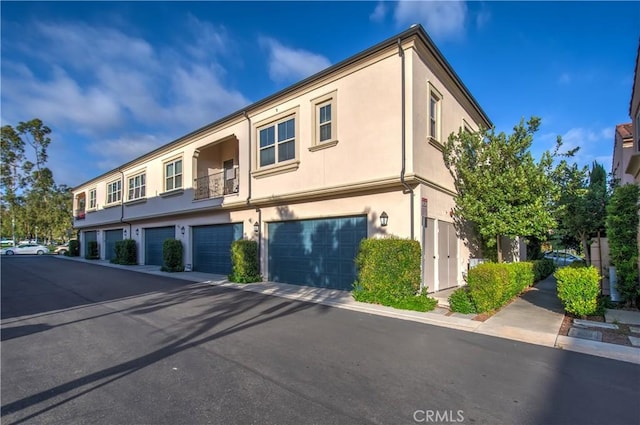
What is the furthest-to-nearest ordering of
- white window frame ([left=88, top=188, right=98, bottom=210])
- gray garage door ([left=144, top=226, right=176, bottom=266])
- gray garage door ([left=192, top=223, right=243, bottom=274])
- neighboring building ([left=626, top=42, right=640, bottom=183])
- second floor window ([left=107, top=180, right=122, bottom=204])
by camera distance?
white window frame ([left=88, top=188, right=98, bottom=210]) → second floor window ([left=107, top=180, right=122, bottom=204]) → gray garage door ([left=144, top=226, right=176, bottom=266]) → gray garage door ([left=192, top=223, right=243, bottom=274]) → neighboring building ([left=626, top=42, right=640, bottom=183])

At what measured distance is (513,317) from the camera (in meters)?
7.61

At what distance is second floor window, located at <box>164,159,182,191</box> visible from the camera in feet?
61.5

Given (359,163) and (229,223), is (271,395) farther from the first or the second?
(229,223)

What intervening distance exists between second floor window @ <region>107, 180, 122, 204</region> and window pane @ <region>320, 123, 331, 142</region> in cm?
1982

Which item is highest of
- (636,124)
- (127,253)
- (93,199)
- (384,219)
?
(636,124)

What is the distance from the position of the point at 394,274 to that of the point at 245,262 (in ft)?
21.3

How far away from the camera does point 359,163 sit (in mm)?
10320

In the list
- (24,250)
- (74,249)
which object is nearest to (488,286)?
(74,249)

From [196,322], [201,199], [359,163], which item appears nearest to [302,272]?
[359,163]

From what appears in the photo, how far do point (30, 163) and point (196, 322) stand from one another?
162ft

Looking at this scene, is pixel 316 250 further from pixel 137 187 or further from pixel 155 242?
pixel 137 187

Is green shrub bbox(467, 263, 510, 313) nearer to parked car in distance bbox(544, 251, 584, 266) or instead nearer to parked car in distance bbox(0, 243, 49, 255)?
parked car in distance bbox(544, 251, 584, 266)

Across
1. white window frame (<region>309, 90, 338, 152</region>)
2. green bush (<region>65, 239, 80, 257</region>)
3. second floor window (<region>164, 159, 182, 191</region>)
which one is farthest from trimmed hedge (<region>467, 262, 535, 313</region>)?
green bush (<region>65, 239, 80, 257</region>)

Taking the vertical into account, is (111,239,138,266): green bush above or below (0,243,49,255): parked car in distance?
above
